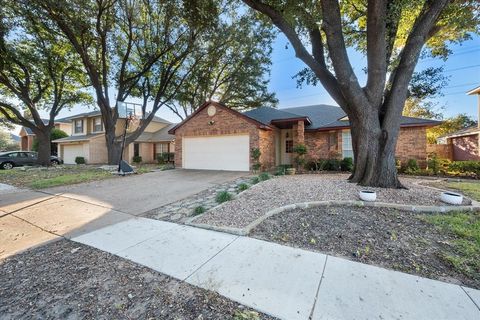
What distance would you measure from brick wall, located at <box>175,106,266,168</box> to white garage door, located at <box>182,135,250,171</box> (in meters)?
0.34

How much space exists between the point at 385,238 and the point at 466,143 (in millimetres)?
19108

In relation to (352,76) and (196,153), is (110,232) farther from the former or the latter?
(196,153)

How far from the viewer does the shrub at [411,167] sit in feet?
36.4

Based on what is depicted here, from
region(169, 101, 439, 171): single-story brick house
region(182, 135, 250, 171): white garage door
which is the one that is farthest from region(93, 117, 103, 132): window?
region(182, 135, 250, 171): white garage door

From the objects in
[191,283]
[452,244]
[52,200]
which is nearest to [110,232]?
[191,283]

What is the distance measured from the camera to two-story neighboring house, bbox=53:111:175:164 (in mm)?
20709

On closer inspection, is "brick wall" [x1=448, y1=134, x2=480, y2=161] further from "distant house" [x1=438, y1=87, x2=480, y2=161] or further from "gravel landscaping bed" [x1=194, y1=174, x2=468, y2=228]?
"gravel landscaping bed" [x1=194, y1=174, x2=468, y2=228]

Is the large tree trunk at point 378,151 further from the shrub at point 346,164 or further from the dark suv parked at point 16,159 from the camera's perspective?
the dark suv parked at point 16,159

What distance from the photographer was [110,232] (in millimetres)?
4012

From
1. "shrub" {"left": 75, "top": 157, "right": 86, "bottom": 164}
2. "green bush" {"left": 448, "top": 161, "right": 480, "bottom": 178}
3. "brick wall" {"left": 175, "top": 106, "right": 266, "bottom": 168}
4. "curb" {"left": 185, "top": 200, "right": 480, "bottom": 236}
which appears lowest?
"curb" {"left": 185, "top": 200, "right": 480, "bottom": 236}

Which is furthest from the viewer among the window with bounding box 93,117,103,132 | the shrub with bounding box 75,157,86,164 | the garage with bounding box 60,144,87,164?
the window with bounding box 93,117,103,132

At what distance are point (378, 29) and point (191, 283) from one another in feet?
28.1

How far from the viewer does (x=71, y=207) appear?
5609 millimetres

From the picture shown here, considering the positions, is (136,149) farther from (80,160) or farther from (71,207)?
(71,207)
